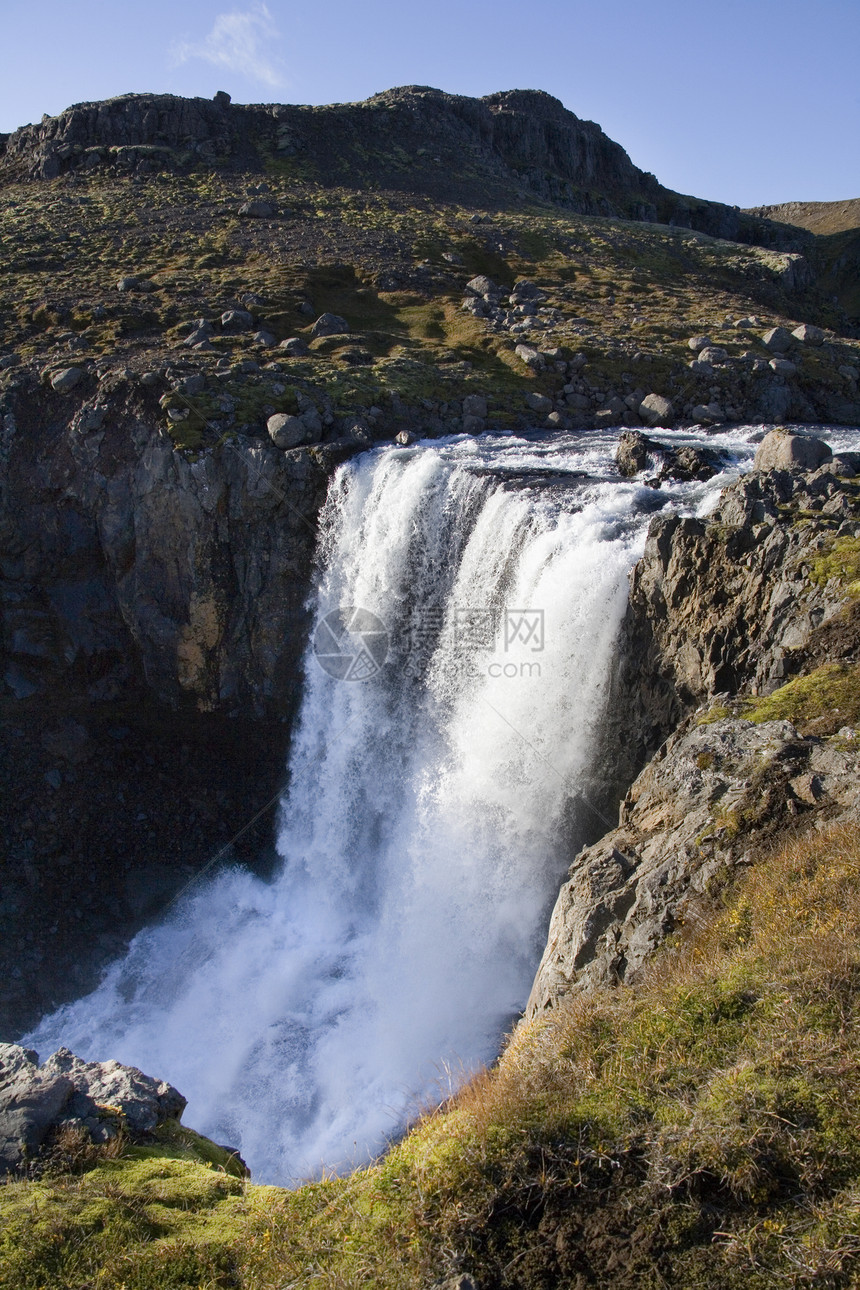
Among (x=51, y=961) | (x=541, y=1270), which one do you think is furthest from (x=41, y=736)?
(x=541, y=1270)

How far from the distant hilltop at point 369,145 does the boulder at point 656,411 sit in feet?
93.0

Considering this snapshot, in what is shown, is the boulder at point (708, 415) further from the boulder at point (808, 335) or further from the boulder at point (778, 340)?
the boulder at point (808, 335)

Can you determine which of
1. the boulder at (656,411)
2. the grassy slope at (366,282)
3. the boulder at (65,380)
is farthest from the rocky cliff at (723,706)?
the boulder at (65,380)

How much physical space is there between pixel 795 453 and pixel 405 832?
473 inches

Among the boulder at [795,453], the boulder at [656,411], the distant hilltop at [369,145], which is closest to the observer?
the boulder at [795,453]

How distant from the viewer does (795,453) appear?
17.0m

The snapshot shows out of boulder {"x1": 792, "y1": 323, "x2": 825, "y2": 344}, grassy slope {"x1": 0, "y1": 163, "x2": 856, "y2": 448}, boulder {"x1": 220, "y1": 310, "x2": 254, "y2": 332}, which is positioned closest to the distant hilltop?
grassy slope {"x1": 0, "y1": 163, "x2": 856, "y2": 448}

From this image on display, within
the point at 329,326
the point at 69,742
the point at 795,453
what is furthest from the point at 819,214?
the point at 69,742

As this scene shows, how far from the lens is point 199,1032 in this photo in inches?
703

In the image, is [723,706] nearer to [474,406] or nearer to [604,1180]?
[604,1180]

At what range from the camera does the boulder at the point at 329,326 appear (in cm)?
3102

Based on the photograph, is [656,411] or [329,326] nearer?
[656,411]

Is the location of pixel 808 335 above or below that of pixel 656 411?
above

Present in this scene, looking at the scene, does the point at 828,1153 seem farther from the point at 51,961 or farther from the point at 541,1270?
the point at 51,961
